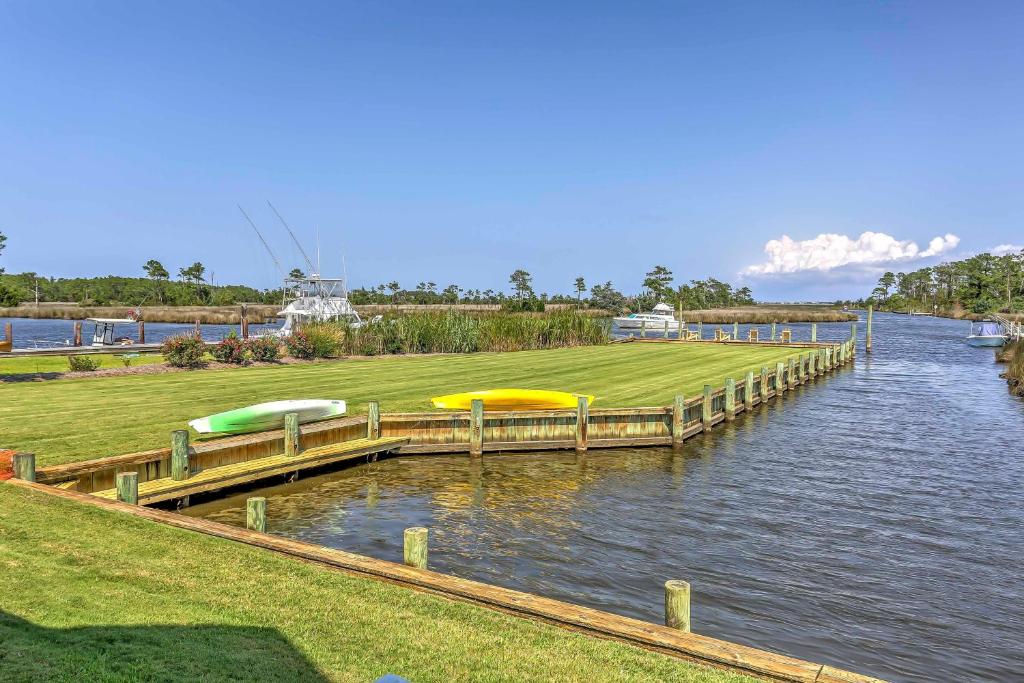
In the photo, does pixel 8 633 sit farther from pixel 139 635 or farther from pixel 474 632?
pixel 474 632

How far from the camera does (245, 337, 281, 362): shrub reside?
1326 inches

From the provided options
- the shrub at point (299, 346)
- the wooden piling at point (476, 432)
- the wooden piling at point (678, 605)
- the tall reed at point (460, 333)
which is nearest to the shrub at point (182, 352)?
the shrub at point (299, 346)

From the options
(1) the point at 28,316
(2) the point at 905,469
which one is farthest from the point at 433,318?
(1) the point at 28,316

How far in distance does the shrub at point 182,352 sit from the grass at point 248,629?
76.0 feet

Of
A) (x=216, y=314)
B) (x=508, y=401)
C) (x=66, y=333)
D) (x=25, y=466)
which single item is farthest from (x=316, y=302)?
(x=216, y=314)

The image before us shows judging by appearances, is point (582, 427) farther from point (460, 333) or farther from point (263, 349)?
point (460, 333)

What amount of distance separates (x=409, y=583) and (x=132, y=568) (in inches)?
132

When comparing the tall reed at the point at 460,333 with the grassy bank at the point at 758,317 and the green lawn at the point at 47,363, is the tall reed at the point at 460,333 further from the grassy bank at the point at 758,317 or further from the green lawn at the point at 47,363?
the grassy bank at the point at 758,317

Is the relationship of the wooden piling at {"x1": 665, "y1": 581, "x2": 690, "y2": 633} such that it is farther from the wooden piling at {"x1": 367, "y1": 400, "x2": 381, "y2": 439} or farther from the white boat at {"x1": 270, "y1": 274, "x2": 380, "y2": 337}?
the white boat at {"x1": 270, "y1": 274, "x2": 380, "y2": 337}

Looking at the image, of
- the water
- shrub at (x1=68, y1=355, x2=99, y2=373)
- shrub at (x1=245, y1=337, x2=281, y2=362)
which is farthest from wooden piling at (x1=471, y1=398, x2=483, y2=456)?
the water

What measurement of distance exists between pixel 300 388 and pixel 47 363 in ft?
50.4

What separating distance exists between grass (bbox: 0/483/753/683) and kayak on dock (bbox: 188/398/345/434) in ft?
25.4

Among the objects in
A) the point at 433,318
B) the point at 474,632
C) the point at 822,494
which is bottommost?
the point at 822,494

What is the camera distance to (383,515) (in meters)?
14.4
